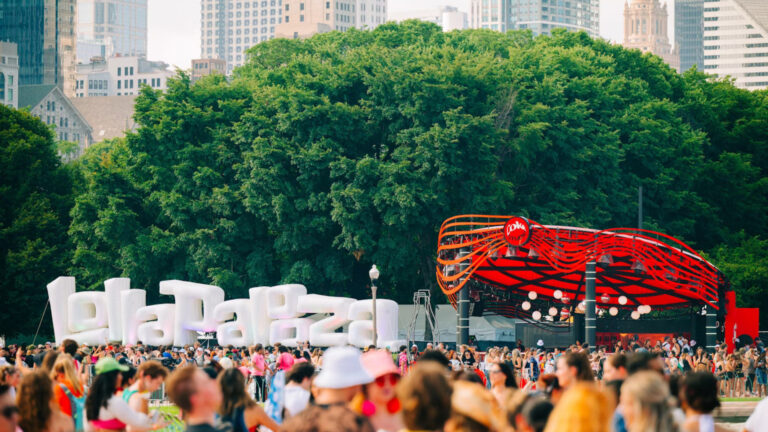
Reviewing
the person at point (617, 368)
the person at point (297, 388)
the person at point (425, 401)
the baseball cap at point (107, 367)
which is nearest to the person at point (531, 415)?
the person at point (425, 401)

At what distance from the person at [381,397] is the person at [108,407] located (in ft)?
9.00

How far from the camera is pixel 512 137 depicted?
2073 inches

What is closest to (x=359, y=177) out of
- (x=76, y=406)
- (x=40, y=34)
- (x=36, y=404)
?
(x=76, y=406)

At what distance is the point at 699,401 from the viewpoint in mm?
8633

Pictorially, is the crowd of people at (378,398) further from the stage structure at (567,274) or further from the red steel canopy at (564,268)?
the stage structure at (567,274)

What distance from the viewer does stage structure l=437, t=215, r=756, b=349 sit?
36688mm

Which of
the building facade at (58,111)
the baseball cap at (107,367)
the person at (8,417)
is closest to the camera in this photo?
the person at (8,417)

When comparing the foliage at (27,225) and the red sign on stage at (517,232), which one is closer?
the red sign on stage at (517,232)

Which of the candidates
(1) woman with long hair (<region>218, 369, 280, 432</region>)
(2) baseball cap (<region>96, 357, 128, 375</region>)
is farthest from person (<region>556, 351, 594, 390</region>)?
(2) baseball cap (<region>96, 357, 128, 375</region>)

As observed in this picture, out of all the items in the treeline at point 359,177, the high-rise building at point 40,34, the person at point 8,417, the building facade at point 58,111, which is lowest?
the person at point 8,417

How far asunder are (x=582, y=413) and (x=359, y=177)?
139 feet

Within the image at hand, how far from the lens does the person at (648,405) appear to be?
22.6 ft

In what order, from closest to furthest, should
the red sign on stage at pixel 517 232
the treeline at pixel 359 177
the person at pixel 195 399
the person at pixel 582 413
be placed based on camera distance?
the person at pixel 582 413 < the person at pixel 195 399 < the red sign on stage at pixel 517 232 < the treeline at pixel 359 177

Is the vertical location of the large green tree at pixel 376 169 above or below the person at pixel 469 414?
above
